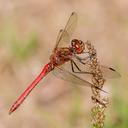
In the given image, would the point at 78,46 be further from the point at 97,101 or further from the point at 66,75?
the point at 97,101

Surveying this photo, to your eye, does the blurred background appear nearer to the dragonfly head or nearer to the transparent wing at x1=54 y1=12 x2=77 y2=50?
the transparent wing at x1=54 y1=12 x2=77 y2=50

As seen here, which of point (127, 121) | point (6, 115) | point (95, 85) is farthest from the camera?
point (6, 115)

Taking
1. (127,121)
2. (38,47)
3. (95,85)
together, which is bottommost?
(127,121)

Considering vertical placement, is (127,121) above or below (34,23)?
below

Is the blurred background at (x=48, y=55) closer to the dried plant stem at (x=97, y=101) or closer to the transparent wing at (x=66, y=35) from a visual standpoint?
the transparent wing at (x=66, y=35)

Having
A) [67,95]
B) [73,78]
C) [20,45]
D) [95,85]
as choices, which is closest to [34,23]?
[20,45]

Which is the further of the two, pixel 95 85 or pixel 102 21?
pixel 102 21

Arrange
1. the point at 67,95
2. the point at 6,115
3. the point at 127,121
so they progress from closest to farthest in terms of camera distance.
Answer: the point at 127,121, the point at 6,115, the point at 67,95

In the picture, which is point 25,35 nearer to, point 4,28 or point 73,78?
point 4,28
